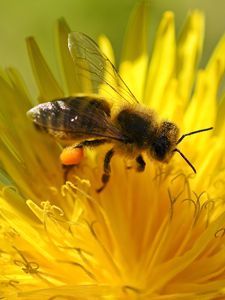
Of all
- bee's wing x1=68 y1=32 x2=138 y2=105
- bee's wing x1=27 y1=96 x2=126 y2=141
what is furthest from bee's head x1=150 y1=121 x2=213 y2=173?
bee's wing x1=68 y1=32 x2=138 y2=105

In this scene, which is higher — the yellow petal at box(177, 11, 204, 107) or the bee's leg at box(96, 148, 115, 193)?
the yellow petal at box(177, 11, 204, 107)

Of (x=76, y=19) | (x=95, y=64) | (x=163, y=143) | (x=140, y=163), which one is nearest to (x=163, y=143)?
(x=163, y=143)

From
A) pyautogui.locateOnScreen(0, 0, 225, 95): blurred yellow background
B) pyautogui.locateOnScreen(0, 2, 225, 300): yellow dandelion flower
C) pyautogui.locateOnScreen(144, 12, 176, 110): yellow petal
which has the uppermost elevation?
pyautogui.locateOnScreen(0, 0, 225, 95): blurred yellow background

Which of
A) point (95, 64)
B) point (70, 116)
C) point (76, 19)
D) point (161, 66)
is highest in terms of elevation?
point (76, 19)

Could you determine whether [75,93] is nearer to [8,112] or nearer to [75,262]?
[8,112]

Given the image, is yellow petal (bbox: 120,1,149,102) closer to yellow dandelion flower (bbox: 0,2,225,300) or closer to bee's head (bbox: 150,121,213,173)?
yellow dandelion flower (bbox: 0,2,225,300)

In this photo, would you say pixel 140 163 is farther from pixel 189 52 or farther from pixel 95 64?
pixel 189 52

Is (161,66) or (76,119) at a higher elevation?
(161,66)

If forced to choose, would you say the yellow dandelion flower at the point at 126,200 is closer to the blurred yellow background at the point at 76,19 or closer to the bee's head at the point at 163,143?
the bee's head at the point at 163,143

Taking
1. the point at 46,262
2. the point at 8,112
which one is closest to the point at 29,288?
the point at 46,262
